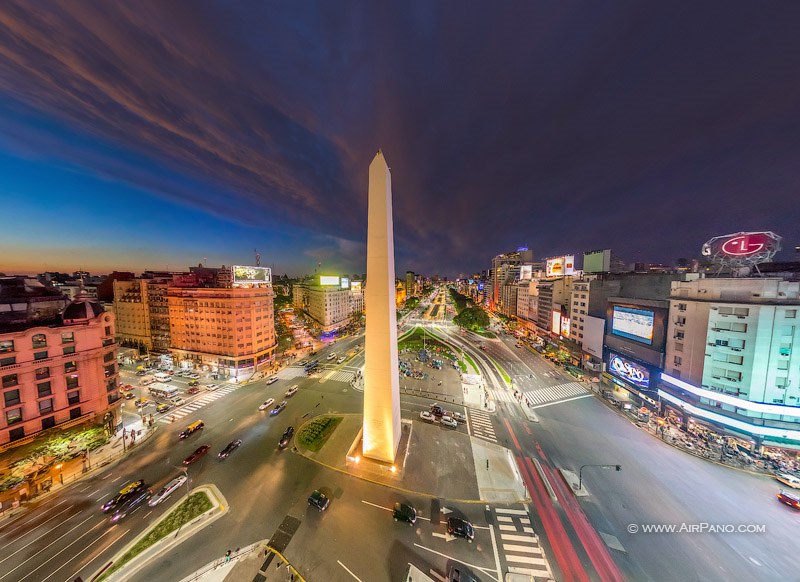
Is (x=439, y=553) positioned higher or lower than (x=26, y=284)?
lower

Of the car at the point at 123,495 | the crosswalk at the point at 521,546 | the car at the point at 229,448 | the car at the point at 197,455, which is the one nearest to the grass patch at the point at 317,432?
the car at the point at 229,448

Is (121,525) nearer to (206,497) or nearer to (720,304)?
(206,497)

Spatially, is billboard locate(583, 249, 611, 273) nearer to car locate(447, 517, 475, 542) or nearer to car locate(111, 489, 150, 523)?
car locate(447, 517, 475, 542)

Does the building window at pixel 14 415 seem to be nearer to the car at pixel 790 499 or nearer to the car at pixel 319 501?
the car at pixel 319 501

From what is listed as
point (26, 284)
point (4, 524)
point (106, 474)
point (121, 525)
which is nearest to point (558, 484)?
point (121, 525)

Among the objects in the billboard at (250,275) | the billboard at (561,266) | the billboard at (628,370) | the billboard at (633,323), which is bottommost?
the billboard at (628,370)

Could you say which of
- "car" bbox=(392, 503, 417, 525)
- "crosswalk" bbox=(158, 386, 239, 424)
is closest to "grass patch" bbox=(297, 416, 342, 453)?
"car" bbox=(392, 503, 417, 525)

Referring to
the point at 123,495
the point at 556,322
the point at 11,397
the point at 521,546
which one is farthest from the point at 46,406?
the point at 556,322

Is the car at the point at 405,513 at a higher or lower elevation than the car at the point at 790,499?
higher

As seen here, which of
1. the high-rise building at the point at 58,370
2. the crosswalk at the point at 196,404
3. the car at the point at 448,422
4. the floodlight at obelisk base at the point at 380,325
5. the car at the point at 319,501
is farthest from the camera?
the crosswalk at the point at 196,404
